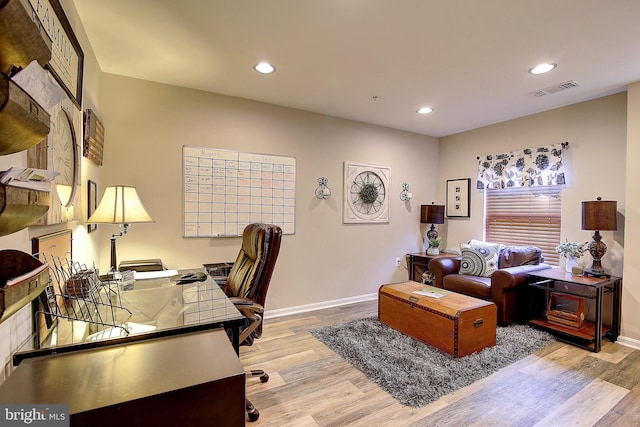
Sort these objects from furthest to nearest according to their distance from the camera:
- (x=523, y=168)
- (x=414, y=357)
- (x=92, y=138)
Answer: (x=523, y=168) → (x=414, y=357) → (x=92, y=138)

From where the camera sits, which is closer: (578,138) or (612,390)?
(612,390)

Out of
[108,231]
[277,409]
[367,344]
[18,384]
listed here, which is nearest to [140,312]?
[18,384]

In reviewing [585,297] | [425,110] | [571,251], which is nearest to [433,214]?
[425,110]

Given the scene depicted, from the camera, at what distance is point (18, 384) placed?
0.87m

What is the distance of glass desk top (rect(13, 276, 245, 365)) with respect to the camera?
1.11 meters

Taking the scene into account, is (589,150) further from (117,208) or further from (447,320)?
(117,208)

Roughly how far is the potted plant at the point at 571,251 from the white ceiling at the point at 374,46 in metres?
1.57

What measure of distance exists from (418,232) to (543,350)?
233 centimetres

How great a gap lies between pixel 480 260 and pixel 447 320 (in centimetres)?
148

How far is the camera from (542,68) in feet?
8.47

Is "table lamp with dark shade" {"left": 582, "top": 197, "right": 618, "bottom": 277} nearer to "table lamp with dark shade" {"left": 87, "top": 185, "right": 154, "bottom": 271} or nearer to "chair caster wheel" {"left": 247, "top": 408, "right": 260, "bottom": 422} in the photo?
"chair caster wheel" {"left": 247, "top": 408, "right": 260, "bottom": 422}

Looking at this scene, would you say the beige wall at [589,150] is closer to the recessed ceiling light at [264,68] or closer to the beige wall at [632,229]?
the beige wall at [632,229]

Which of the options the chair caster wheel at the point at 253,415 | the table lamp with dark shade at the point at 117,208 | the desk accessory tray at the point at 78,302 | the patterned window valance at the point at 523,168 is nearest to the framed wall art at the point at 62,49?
the table lamp with dark shade at the point at 117,208

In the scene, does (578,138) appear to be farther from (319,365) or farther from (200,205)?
(200,205)
